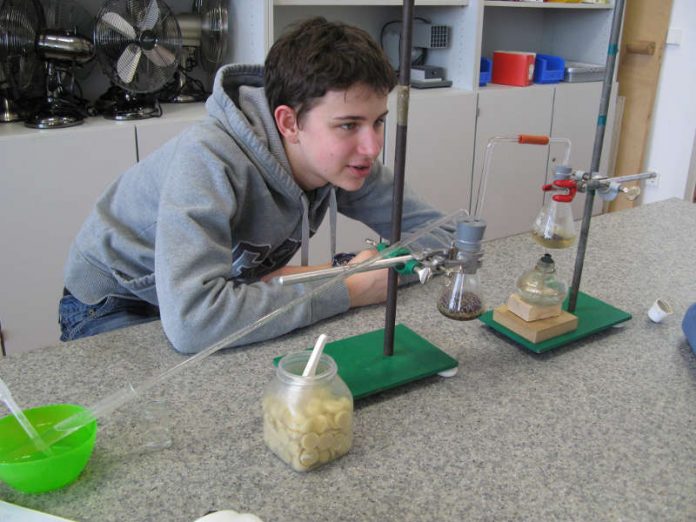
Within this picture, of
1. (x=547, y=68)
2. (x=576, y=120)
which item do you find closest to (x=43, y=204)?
(x=547, y=68)

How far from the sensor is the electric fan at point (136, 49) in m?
1.91

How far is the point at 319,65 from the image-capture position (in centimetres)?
107

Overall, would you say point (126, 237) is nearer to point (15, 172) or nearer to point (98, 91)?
point (15, 172)

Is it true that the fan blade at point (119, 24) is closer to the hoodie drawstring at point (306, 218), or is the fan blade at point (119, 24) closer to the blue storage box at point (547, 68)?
the hoodie drawstring at point (306, 218)

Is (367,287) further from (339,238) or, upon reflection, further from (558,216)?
(339,238)

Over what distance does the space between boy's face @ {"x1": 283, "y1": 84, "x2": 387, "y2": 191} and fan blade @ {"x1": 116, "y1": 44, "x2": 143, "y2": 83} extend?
1029mm

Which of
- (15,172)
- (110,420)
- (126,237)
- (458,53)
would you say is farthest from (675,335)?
(458,53)

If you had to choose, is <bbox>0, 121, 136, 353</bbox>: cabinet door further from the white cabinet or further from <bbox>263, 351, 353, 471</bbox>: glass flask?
<bbox>263, 351, 353, 471</bbox>: glass flask

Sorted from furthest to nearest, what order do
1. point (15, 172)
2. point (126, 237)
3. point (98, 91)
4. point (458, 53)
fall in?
point (458, 53)
point (98, 91)
point (15, 172)
point (126, 237)

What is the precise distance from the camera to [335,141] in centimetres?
110

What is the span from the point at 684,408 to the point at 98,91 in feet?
7.19

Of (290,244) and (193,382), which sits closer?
(193,382)

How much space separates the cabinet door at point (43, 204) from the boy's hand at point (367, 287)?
47.3 inches

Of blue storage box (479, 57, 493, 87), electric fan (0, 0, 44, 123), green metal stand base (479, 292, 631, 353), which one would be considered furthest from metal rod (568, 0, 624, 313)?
blue storage box (479, 57, 493, 87)
